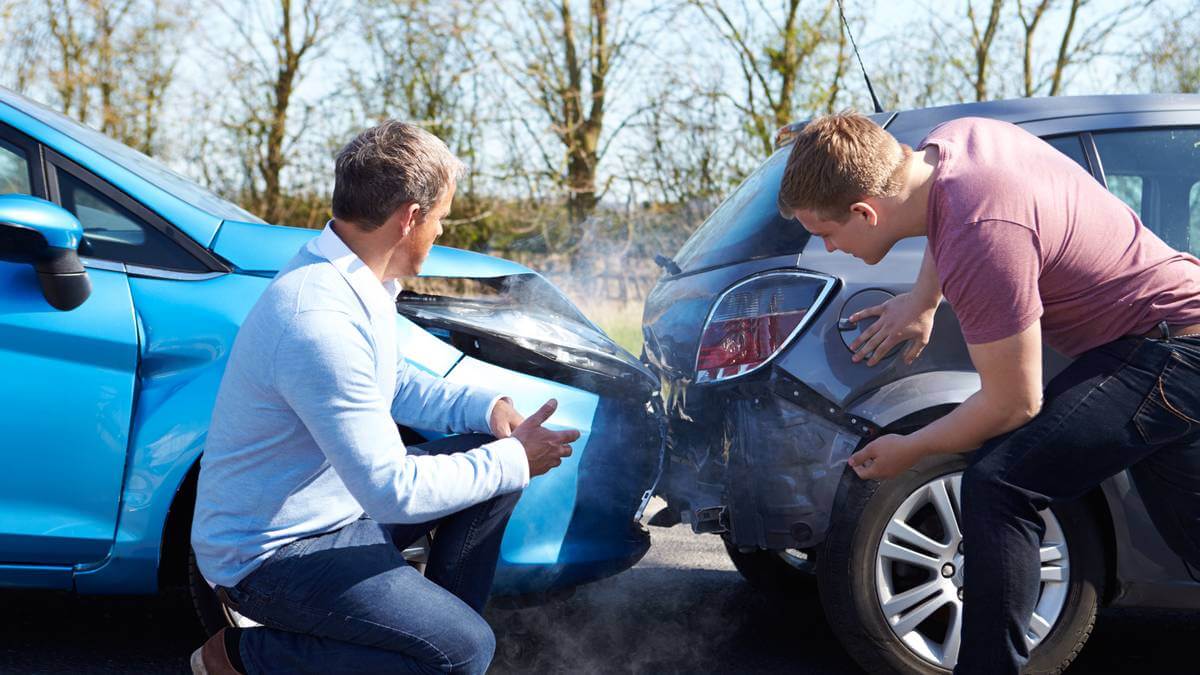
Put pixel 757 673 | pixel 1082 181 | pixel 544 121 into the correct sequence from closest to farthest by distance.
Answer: pixel 1082 181
pixel 757 673
pixel 544 121

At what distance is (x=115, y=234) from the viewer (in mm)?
2820

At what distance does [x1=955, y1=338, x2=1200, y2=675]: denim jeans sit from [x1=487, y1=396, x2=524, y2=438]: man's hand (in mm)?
985

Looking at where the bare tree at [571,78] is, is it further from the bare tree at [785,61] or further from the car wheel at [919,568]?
the car wheel at [919,568]

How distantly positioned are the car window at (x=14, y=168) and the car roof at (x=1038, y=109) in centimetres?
234

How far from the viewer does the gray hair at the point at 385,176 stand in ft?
7.09

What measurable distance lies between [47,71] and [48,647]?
10.6 meters

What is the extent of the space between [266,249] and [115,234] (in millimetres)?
373

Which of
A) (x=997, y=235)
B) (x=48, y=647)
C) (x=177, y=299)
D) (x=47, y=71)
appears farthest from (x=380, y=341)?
(x=47, y=71)

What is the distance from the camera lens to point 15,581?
9.16 ft

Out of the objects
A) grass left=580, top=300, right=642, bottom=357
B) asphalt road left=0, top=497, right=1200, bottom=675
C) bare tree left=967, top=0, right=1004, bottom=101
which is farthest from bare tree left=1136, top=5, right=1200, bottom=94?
asphalt road left=0, top=497, right=1200, bottom=675

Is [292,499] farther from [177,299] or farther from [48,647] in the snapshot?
[48,647]

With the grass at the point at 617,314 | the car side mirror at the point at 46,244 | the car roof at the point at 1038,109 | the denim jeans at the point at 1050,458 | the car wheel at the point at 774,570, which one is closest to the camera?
the denim jeans at the point at 1050,458

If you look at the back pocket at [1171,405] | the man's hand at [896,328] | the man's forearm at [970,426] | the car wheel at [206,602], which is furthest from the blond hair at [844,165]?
the car wheel at [206,602]

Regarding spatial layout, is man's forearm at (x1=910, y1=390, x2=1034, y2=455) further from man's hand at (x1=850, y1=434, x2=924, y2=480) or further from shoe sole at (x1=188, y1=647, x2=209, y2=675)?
shoe sole at (x1=188, y1=647, x2=209, y2=675)
